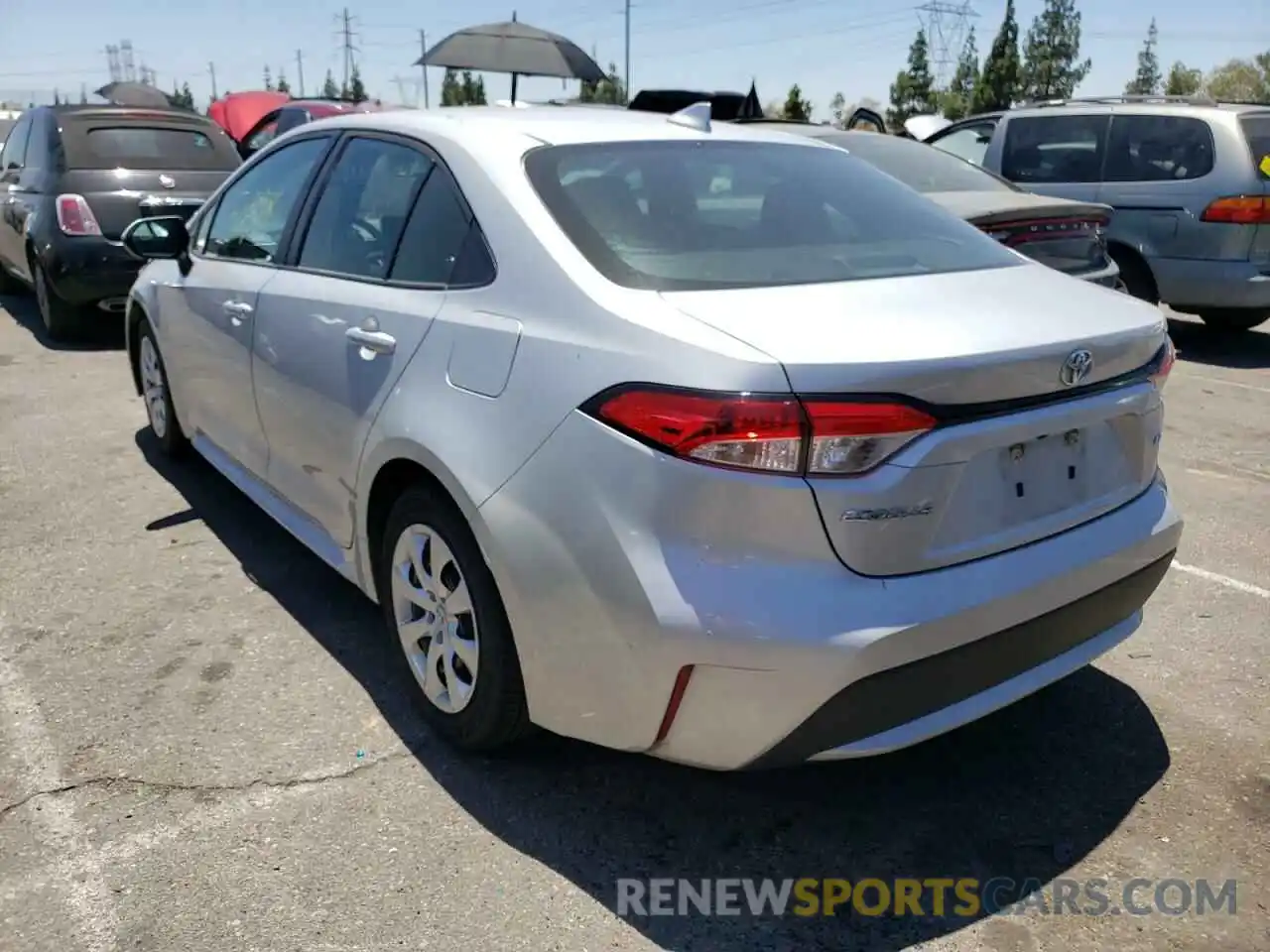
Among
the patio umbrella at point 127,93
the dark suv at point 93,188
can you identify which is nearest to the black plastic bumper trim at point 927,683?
the dark suv at point 93,188

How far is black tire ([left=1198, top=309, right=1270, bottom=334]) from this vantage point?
8.62 meters

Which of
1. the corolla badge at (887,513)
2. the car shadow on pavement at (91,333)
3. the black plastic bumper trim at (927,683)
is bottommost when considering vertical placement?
the car shadow on pavement at (91,333)

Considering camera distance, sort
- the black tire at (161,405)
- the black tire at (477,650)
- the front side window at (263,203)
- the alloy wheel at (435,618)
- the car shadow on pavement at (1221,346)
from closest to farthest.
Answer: the black tire at (477,650) < the alloy wheel at (435,618) < the front side window at (263,203) < the black tire at (161,405) < the car shadow on pavement at (1221,346)

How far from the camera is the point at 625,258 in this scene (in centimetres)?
254

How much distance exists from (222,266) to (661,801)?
262 cm

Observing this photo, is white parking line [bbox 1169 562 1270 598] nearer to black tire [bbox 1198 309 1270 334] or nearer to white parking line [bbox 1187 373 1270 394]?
white parking line [bbox 1187 373 1270 394]

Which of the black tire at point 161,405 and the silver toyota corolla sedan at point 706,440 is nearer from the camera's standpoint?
the silver toyota corolla sedan at point 706,440

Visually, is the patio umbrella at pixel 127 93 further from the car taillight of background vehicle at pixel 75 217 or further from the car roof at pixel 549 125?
the car roof at pixel 549 125

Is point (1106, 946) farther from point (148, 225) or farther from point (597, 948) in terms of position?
point (148, 225)

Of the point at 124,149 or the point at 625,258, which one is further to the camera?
the point at 124,149

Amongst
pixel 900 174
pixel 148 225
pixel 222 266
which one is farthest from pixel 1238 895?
pixel 900 174

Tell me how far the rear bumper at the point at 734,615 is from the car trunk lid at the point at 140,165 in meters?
6.53

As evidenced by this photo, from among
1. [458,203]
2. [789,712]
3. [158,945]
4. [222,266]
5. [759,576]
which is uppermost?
[458,203]

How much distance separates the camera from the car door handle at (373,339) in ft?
9.54
